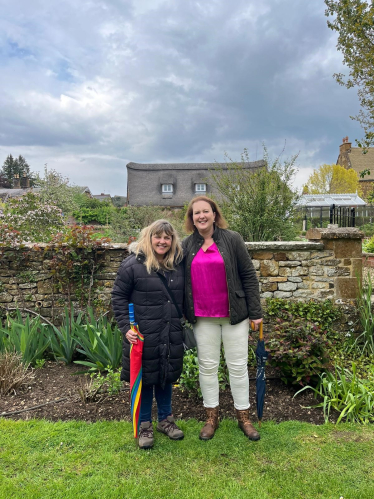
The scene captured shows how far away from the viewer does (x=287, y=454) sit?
2.48m

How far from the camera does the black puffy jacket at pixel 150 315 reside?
249cm

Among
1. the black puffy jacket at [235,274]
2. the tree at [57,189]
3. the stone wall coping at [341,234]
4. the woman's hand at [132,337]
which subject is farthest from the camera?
the tree at [57,189]

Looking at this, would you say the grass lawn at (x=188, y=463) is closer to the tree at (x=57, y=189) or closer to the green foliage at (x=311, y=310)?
the green foliage at (x=311, y=310)

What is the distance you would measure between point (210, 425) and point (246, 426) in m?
0.28

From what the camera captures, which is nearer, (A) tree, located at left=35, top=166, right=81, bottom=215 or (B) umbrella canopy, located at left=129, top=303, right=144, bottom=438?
(B) umbrella canopy, located at left=129, top=303, right=144, bottom=438

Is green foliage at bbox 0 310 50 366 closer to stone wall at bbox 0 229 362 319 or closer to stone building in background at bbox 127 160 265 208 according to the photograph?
stone wall at bbox 0 229 362 319

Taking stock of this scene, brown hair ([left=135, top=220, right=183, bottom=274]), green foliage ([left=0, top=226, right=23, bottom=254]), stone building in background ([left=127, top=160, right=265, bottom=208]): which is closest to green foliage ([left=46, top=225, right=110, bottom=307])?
green foliage ([left=0, top=226, right=23, bottom=254])

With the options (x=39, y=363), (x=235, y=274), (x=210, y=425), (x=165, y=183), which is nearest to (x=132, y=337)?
(x=235, y=274)

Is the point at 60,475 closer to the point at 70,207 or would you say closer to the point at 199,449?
the point at 199,449

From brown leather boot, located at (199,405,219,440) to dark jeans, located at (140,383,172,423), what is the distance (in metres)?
0.31

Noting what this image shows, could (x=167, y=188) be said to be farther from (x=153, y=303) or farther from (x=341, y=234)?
(x=153, y=303)

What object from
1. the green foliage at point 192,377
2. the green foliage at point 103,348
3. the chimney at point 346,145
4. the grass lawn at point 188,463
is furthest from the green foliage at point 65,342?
the chimney at point 346,145

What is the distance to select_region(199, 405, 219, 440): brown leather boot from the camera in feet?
8.66

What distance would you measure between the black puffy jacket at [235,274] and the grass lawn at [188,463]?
37.2 inches
